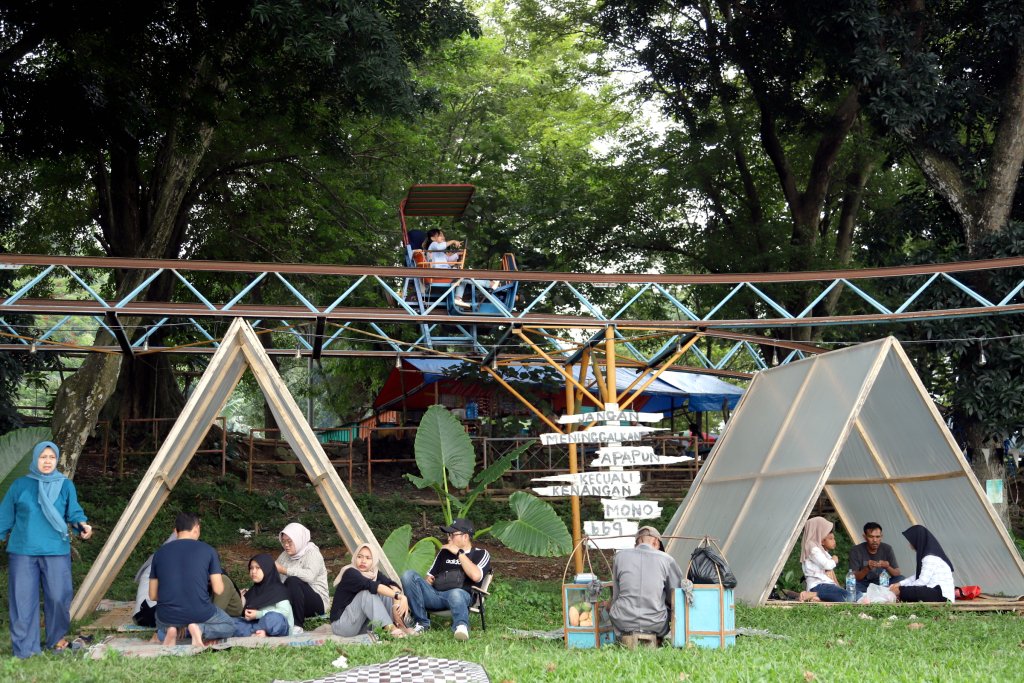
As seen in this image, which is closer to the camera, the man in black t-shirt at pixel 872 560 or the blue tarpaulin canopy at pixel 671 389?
the man in black t-shirt at pixel 872 560

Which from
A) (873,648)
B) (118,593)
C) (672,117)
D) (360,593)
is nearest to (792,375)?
(873,648)

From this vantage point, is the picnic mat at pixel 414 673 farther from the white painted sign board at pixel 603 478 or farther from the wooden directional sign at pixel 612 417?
the wooden directional sign at pixel 612 417

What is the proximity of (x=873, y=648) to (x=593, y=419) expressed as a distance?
3.18 meters

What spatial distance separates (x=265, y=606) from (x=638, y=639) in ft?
9.96

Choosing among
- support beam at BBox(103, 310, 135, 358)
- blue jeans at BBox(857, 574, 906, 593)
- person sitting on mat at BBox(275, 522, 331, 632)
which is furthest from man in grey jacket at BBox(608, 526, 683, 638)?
support beam at BBox(103, 310, 135, 358)

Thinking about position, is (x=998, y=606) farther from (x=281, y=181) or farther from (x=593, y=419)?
(x=281, y=181)

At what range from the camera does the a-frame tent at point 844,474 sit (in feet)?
30.0

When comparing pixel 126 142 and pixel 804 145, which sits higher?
pixel 804 145

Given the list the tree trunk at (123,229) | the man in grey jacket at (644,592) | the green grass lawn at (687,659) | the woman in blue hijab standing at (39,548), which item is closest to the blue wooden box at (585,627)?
the green grass lawn at (687,659)

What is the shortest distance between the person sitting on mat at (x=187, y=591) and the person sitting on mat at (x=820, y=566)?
583 cm

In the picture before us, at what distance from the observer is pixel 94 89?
44.8 feet

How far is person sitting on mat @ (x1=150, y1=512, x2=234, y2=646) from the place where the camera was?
6.89m

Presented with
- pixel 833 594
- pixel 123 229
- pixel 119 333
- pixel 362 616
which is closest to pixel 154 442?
pixel 123 229

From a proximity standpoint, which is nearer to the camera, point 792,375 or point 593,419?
point 593,419
